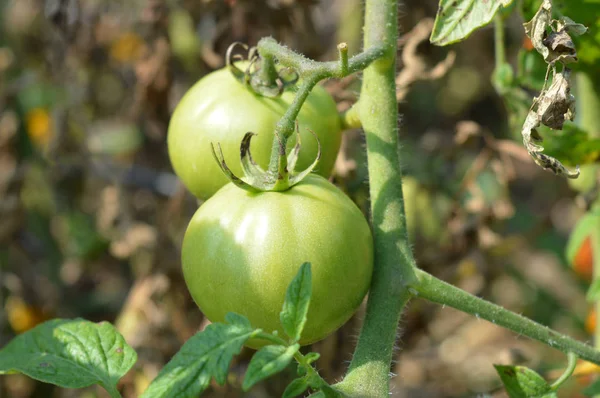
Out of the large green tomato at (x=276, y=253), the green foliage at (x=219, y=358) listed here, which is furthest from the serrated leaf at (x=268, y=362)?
the large green tomato at (x=276, y=253)

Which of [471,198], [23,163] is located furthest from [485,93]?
[23,163]

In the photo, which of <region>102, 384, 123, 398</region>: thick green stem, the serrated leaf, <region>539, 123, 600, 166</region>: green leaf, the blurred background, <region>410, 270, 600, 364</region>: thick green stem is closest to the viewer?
the serrated leaf

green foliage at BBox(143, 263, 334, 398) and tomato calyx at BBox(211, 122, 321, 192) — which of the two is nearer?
green foliage at BBox(143, 263, 334, 398)

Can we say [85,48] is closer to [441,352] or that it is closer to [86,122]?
[86,122]

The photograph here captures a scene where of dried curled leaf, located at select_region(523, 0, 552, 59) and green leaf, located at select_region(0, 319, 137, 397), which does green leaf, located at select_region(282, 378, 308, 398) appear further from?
dried curled leaf, located at select_region(523, 0, 552, 59)

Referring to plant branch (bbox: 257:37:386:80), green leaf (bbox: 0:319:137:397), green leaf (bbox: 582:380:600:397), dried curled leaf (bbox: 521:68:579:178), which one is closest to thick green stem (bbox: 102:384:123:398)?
green leaf (bbox: 0:319:137:397)

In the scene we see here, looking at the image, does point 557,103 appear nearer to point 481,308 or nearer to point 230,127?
point 481,308
